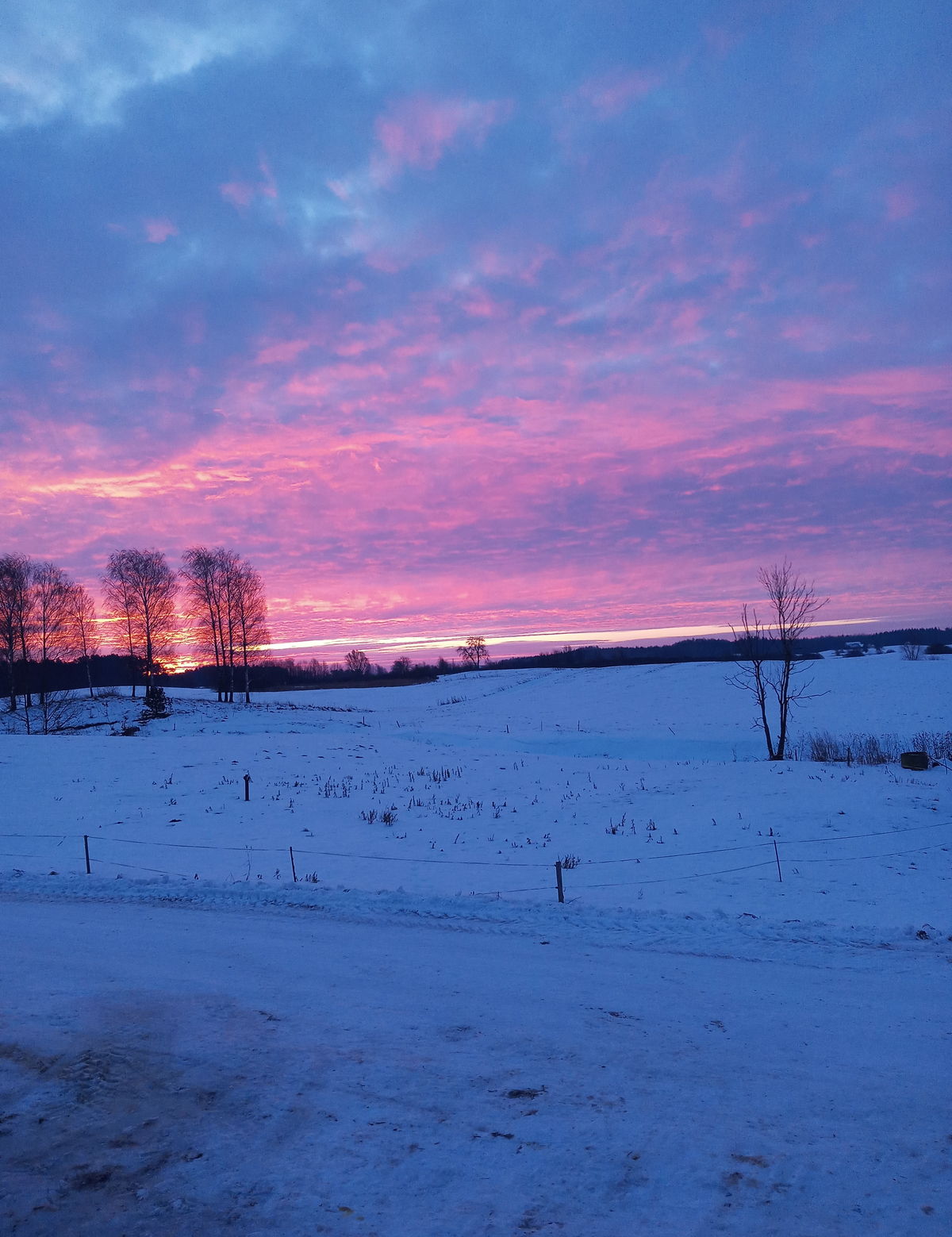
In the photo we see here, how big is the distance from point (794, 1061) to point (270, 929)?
20.9ft

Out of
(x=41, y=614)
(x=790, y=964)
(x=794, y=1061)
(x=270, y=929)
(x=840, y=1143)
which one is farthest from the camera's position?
(x=41, y=614)

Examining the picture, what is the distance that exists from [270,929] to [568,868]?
5424mm

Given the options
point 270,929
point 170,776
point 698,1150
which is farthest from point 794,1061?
point 170,776

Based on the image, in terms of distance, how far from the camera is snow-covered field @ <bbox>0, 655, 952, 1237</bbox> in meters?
Answer: 4.22

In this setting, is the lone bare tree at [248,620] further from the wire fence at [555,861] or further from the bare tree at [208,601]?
the wire fence at [555,861]

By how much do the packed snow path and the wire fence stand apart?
3.63 metres

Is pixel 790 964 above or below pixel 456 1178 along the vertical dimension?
below

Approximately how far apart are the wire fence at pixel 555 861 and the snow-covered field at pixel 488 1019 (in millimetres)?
91

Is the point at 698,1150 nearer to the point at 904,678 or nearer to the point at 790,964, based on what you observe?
the point at 790,964

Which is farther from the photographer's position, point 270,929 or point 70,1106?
point 270,929

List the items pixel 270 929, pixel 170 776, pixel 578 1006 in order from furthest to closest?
pixel 170 776, pixel 270 929, pixel 578 1006

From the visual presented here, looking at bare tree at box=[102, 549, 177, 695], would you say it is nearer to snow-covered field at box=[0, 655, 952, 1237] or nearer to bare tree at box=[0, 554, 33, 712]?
bare tree at box=[0, 554, 33, 712]

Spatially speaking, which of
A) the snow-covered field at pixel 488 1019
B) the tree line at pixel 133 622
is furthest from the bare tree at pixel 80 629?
the snow-covered field at pixel 488 1019

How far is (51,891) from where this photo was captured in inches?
464
